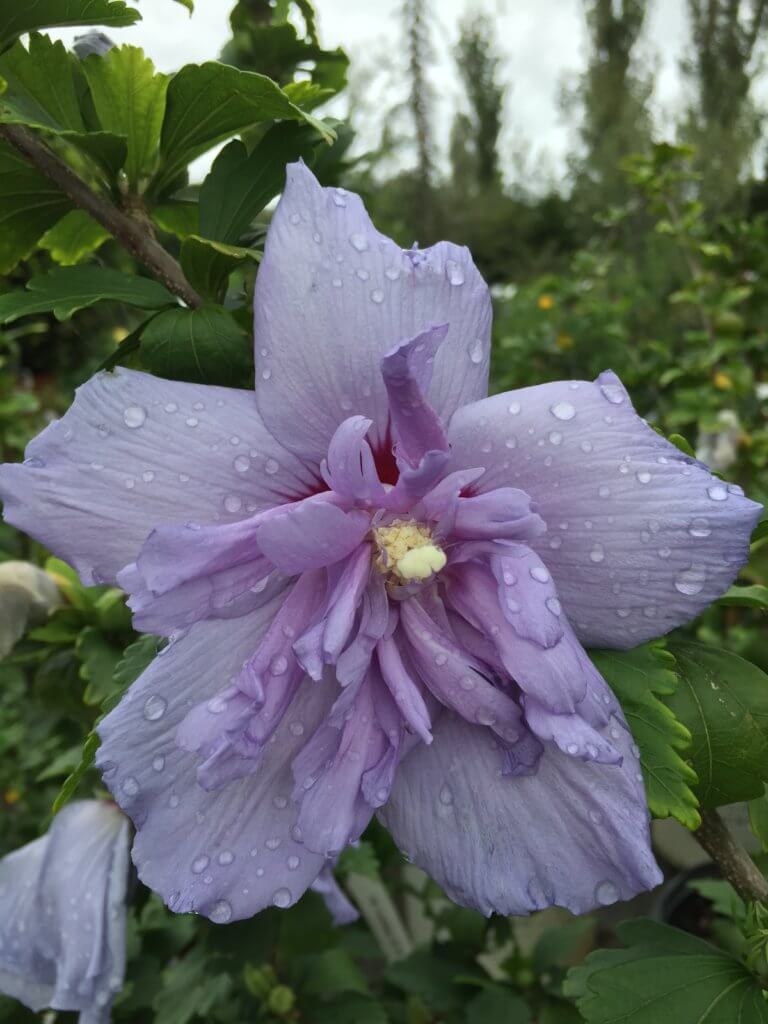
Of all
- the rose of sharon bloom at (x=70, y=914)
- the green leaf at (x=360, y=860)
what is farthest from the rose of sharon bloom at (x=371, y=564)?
the green leaf at (x=360, y=860)

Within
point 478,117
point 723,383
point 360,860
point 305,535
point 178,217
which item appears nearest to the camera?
point 305,535

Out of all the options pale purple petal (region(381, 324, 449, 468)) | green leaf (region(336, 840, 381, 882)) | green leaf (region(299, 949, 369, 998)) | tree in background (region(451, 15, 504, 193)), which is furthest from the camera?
tree in background (region(451, 15, 504, 193))

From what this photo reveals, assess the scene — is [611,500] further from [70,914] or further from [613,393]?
[70,914]

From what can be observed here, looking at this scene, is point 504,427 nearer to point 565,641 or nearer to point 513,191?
point 565,641

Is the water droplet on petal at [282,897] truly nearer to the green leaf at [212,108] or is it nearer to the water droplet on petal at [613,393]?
the water droplet on petal at [613,393]

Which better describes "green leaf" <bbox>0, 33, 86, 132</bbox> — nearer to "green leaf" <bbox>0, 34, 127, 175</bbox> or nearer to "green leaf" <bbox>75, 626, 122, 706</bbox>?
"green leaf" <bbox>0, 34, 127, 175</bbox>

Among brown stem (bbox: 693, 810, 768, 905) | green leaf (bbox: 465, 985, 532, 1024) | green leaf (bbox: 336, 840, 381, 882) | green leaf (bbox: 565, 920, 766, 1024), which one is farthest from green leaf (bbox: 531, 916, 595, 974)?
brown stem (bbox: 693, 810, 768, 905)

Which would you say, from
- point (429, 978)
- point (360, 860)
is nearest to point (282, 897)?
point (360, 860)
